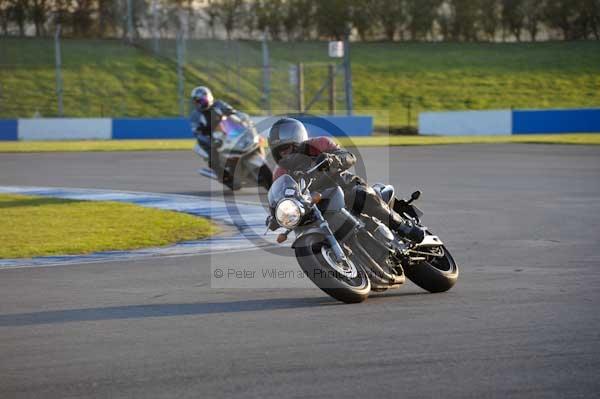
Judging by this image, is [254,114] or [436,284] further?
[254,114]

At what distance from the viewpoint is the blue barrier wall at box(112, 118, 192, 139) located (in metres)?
38.0

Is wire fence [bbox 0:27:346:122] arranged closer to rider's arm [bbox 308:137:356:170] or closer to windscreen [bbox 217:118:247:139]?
windscreen [bbox 217:118:247:139]

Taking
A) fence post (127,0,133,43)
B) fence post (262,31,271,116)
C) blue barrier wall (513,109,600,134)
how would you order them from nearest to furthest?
1. blue barrier wall (513,109,600,134)
2. fence post (262,31,271,116)
3. fence post (127,0,133,43)

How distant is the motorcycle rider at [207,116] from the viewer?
18.0m

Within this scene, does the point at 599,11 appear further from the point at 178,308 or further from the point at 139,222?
the point at 178,308

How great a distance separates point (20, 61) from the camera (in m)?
44.8

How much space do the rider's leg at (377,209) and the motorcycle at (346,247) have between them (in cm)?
6

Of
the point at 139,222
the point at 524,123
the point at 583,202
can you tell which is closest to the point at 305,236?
the point at 139,222

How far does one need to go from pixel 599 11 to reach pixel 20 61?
28.2 m

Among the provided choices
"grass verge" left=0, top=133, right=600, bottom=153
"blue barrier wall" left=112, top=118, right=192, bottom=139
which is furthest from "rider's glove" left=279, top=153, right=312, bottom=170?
"blue barrier wall" left=112, top=118, right=192, bottom=139

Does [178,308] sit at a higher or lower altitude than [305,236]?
lower

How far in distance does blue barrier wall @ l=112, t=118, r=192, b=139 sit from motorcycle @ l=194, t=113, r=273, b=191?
2011 centimetres

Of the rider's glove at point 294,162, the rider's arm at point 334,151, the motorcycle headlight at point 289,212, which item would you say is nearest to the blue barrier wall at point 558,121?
the rider's arm at point 334,151

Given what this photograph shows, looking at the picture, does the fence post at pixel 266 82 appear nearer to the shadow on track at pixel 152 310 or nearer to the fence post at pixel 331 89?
the fence post at pixel 331 89
